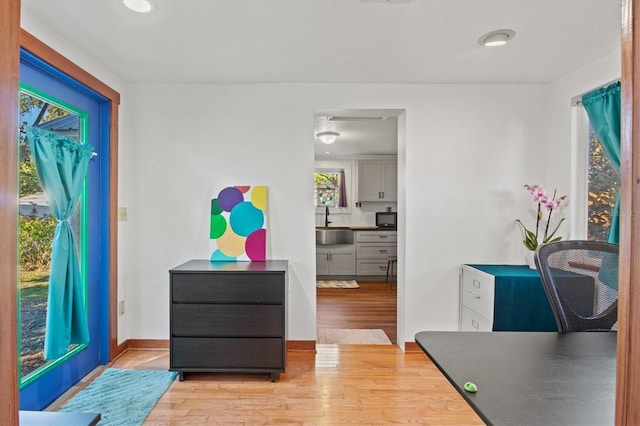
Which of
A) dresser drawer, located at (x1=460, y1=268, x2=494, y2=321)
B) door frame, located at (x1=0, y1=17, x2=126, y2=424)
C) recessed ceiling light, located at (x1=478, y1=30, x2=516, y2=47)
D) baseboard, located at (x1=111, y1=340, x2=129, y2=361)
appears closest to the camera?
door frame, located at (x1=0, y1=17, x2=126, y2=424)

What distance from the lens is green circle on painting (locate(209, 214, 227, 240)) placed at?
3076mm

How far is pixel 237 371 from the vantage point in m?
2.51

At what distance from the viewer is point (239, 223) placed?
308 cm

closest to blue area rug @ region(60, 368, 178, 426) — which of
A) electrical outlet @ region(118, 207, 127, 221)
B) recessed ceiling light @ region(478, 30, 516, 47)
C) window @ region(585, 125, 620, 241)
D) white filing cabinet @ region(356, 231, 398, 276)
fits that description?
electrical outlet @ region(118, 207, 127, 221)

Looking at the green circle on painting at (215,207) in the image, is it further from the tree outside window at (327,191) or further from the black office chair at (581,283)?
the tree outside window at (327,191)

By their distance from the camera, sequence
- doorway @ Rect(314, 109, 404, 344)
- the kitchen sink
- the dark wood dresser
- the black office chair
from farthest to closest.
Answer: the kitchen sink
doorway @ Rect(314, 109, 404, 344)
the dark wood dresser
the black office chair

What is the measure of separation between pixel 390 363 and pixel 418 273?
2.60ft

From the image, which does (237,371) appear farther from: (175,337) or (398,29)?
(398,29)

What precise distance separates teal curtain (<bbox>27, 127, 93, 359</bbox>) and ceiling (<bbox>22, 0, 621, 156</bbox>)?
693 mm

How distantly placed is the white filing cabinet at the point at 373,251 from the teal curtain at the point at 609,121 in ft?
12.7

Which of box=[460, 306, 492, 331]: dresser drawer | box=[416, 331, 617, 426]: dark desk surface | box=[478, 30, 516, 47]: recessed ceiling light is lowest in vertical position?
box=[460, 306, 492, 331]: dresser drawer

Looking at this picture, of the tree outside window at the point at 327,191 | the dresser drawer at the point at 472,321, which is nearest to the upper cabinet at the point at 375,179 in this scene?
the tree outside window at the point at 327,191

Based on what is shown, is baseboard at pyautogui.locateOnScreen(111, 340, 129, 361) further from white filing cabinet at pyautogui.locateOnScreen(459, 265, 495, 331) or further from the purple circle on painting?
white filing cabinet at pyautogui.locateOnScreen(459, 265, 495, 331)

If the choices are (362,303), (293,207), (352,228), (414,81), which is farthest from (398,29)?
(352,228)
